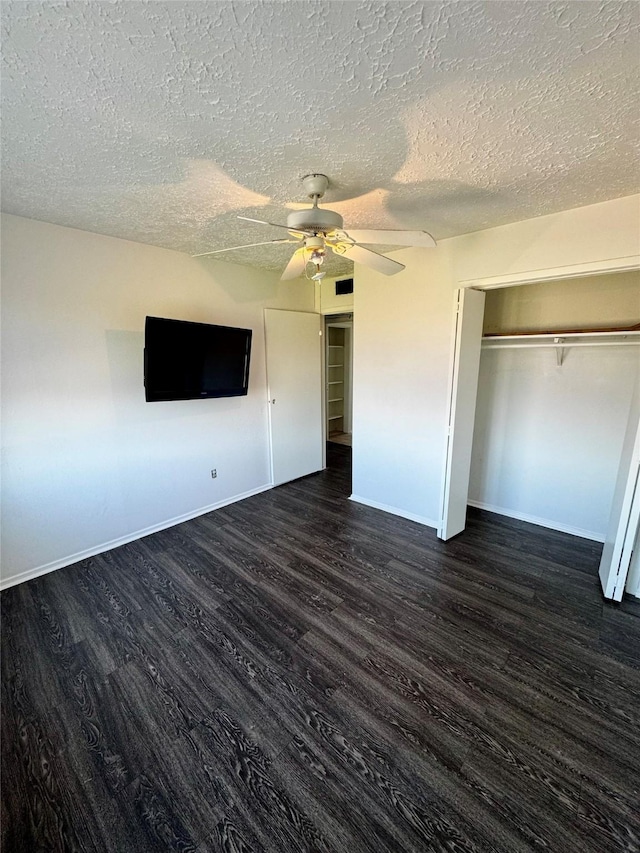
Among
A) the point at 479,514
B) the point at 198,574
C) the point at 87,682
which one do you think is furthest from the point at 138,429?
the point at 479,514

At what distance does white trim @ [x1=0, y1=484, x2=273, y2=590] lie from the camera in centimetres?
242

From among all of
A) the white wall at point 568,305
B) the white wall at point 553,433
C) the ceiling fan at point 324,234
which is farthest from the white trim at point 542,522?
the ceiling fan at point 324,234

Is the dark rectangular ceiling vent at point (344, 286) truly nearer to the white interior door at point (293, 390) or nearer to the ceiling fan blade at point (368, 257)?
the white interior door at point (293, 390)

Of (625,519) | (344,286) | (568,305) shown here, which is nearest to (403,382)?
(568,305)

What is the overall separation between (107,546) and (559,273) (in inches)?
158

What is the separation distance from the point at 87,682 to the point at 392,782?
4.94 ft

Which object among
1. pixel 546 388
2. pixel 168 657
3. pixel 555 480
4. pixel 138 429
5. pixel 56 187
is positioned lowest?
pixel 168 657

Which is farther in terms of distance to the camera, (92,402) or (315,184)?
(92,402)

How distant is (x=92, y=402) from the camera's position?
2.64 metres

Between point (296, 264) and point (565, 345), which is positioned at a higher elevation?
point (296, 264)

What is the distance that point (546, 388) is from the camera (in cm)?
301

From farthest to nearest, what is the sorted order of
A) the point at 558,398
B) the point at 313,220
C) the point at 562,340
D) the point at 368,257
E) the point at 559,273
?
the point at 558,398 < the point at 562,340 < the point at 559,273 < the point at 368,257 < the point at 313,220

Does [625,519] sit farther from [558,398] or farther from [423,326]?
[423,326]

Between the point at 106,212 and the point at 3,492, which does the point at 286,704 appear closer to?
the point at 3,492
